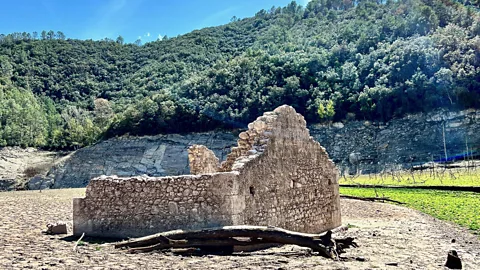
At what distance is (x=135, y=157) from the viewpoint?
271ft

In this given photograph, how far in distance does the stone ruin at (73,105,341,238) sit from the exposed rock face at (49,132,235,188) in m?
64.3

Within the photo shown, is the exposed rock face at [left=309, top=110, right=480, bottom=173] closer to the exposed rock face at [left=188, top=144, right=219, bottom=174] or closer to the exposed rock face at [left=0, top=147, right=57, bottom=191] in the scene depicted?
the exposed rock face at [left=188, top=144, right=219, bottom=174]

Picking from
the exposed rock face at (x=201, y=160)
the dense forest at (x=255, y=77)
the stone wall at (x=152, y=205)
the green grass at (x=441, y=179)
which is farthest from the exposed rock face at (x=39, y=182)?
the stone wall at (x=152, y=205)

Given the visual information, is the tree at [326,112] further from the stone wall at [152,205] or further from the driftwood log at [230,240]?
the driftwood log at [230,240]

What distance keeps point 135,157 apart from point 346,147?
127ft

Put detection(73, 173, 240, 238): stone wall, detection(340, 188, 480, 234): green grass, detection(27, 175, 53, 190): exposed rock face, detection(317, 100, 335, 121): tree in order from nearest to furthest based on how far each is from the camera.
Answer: detection(73, 173, 240, 238): stone wall
detection(340, 188, 480, 234): green grass
detection(27, 175, 53, 190): exposed rock face
detection(317, 100, 335, 121): tree

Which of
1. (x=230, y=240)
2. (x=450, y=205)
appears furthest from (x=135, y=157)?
(x=230, y=240)

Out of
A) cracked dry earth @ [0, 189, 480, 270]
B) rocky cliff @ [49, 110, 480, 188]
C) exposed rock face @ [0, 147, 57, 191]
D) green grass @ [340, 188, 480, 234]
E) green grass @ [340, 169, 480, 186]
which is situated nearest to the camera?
cracked dry earth @ [0, 189, 480, 270]

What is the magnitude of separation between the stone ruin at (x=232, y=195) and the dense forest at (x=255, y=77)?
6895 centimetres

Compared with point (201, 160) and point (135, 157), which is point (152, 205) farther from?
point (135, 157)

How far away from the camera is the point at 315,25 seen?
14938 cm

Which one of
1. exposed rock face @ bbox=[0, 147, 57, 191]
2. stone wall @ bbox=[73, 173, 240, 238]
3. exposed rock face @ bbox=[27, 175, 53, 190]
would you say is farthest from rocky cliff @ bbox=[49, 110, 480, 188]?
stone wall @ bbox=[73, 173, 240, 238]

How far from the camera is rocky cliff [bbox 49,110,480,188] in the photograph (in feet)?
218

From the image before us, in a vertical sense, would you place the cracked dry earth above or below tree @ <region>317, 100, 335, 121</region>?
below
